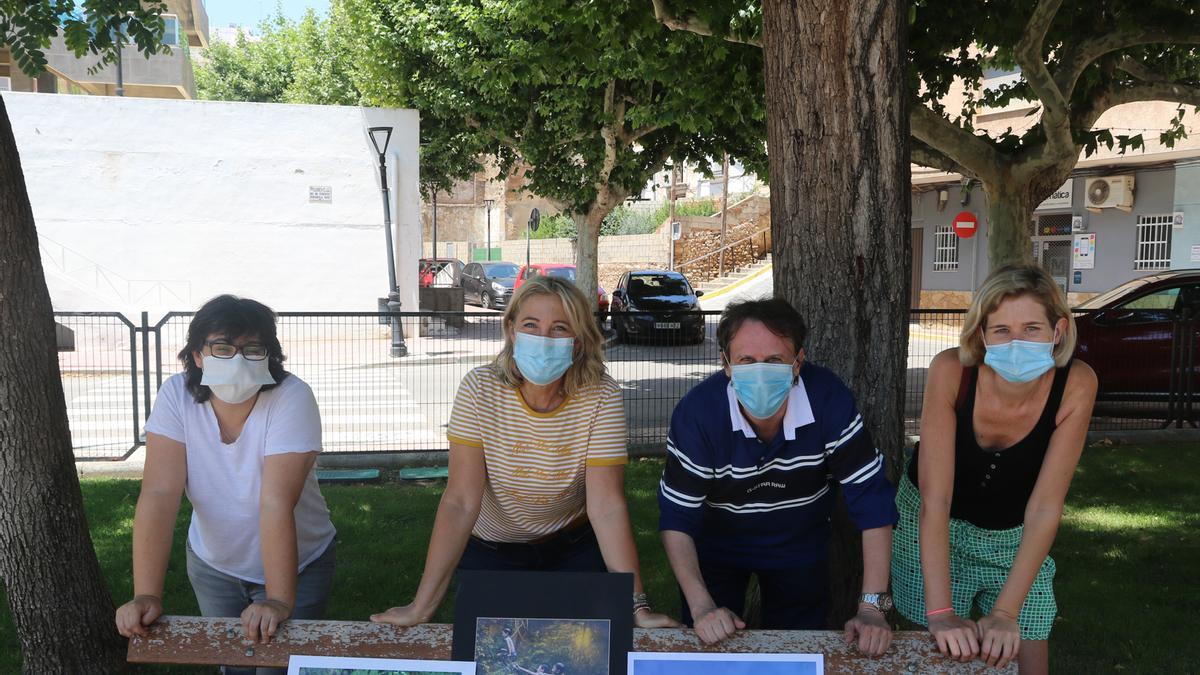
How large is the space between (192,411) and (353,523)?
3828mm

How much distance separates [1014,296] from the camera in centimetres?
299

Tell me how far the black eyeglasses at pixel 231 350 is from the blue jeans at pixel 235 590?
0.73m

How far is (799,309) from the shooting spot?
13.6ft

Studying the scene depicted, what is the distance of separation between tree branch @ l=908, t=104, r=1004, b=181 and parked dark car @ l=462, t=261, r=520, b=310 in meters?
23.7

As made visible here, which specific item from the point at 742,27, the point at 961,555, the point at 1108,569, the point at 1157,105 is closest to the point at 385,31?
the point at 742,27

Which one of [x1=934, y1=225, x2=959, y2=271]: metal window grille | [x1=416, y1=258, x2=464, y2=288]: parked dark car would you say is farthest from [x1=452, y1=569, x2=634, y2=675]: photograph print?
[x1=416, y1=258, x2=464, y2=288]: parked dark car

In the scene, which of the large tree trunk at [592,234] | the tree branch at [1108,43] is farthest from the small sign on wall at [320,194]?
the tree branch at [1108,43]

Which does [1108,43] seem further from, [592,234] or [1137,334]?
[592,234]

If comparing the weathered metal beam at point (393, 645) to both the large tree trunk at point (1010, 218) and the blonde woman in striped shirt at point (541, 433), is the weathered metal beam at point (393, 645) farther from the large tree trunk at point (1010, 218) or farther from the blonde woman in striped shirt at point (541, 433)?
the large tree trunk at point (1010, 218)

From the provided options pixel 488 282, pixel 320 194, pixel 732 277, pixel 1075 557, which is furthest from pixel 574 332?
pixel 732 277

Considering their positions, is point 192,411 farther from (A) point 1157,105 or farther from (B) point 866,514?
(A) point 1157,105

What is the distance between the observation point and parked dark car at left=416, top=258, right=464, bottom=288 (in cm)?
3775

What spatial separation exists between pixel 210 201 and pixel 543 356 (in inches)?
806

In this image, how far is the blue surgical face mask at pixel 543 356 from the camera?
321 cm
